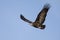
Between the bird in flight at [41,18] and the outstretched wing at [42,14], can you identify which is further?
the bird in flight at [41,18]

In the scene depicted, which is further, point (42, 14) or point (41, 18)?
point (41, 18)

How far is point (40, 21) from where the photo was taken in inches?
780

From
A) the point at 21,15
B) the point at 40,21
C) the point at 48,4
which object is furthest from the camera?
the point at 21,15

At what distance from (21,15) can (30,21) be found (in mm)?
1046

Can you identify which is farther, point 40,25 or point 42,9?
point 40,25

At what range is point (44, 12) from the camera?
1878 centimetres

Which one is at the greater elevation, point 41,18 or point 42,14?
point 42,14

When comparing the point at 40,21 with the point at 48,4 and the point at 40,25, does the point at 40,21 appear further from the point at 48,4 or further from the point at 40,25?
the point at 48,4

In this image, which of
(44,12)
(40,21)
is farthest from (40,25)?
(44,12)

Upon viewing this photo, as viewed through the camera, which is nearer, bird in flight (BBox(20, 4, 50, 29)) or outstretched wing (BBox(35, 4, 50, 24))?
outstretched wing (BBox(35, 4, 50, 24))

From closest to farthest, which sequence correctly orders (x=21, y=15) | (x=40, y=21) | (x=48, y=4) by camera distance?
1. (x=48, y=4)
2. (x=40, y=21)
3. (x=21, y=15)

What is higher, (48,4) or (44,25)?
(48,4)

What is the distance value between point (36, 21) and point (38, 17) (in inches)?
35.1

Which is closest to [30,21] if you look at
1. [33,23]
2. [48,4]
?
[33,23]
